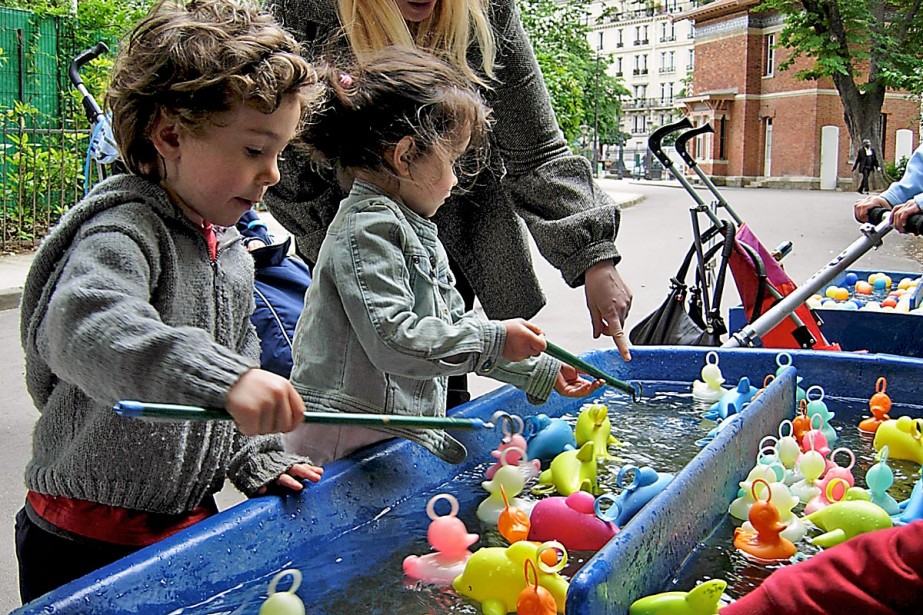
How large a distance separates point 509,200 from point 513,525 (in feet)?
3.09

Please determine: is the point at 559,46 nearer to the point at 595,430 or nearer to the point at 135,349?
the point at 595,430

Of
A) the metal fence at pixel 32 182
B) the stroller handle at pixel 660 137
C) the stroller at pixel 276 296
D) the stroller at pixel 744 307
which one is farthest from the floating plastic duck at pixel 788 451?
the metal fence at pixel 32 182

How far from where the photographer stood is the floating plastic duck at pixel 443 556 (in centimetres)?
191

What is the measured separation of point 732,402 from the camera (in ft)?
9.89

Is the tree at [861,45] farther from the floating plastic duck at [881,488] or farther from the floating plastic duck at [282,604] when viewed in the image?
the floating plastic duck at [282,604]

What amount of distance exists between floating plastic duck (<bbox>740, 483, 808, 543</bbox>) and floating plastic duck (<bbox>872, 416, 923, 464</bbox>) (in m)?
0.66

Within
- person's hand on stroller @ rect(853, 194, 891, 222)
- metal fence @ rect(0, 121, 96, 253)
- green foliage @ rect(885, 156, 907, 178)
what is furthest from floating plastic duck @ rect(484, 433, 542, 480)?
green foliage @ rect(885, 156, 907, 178)

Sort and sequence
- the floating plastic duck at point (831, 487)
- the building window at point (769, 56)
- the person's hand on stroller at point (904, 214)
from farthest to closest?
1. the building window at point (769, 56)
2. the person's hand on stroller at point (904, 214)
3. the floating plastic duck at point (831, 487)

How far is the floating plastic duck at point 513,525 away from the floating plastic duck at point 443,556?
12 centimetres

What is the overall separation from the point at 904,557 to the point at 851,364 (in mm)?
2044

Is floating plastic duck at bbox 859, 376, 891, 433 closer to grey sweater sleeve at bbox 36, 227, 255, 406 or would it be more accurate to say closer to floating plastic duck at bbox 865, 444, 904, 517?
floating plastic duck at bbox 865, 444, 904, 517

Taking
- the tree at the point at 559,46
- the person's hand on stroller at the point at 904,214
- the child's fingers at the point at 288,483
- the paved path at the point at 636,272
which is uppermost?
the tree at the point at 559,46

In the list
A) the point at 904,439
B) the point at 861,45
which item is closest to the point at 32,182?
the point at 904,439

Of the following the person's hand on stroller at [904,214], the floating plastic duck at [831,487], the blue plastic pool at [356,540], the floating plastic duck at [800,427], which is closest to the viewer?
the blue plastic pool at [356,540]
